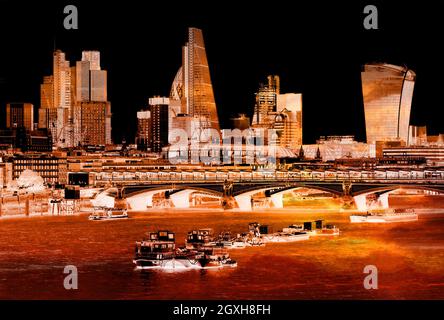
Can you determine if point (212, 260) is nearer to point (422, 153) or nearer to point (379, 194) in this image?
point (379, 194)

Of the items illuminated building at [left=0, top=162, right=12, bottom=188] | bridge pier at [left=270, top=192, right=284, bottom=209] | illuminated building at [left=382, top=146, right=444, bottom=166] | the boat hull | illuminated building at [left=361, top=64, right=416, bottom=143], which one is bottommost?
the boat hull

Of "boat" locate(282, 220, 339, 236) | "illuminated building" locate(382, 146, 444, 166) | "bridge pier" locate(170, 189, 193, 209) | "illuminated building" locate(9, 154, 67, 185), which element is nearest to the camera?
"boat" locate(282, 220, 339, 236)

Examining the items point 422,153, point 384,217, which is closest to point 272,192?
point 384,217

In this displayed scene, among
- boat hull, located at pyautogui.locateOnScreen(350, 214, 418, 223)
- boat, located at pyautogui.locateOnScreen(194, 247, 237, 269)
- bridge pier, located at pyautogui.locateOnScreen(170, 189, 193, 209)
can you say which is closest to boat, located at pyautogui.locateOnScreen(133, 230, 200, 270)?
boat, located at pyautogui.locateOnScreen(194, 247, 237, 269)

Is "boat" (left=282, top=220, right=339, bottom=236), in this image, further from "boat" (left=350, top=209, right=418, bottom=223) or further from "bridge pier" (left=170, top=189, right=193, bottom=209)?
"bridge pier" (left=170, top=189, right=193, bottom=209)

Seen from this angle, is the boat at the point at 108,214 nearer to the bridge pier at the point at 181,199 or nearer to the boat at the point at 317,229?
the bridge pier at the point at 181,199

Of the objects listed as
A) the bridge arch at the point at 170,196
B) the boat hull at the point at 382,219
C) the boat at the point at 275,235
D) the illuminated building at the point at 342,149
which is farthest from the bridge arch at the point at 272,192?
the illuminated building at the point at 342,149
